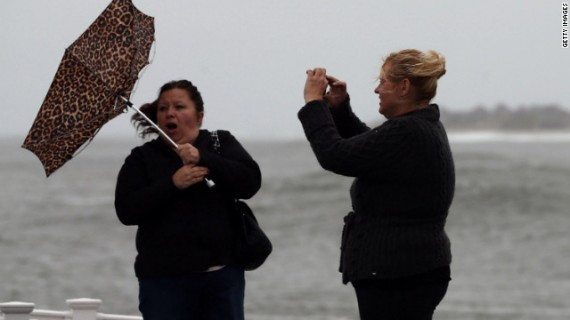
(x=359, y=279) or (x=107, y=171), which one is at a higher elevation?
(x=107, y=171)

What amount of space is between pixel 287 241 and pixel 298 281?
355 inches

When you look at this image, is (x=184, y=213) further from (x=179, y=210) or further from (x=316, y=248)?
(x=316, y=248)

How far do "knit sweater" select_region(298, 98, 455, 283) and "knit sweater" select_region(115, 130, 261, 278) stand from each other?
1.81 ft

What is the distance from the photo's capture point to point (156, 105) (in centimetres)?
445

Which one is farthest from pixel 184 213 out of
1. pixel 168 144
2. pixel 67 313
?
pixel 67 313

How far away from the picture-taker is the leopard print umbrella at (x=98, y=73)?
14.6 feet

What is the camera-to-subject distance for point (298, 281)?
27.3 metres

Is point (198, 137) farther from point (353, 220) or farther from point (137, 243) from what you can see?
point (353, 220)

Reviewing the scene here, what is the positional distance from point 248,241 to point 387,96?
0.82m

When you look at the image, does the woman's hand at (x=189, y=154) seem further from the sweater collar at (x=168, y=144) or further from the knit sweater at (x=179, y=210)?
the sweater collar at (x=168, y=144)

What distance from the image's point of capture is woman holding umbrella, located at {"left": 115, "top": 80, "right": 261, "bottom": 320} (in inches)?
167

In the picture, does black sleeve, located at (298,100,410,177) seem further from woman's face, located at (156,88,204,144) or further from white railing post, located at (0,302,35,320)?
white railing post, located at (0,302,35,320)

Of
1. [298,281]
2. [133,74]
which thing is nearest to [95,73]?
[133,74]

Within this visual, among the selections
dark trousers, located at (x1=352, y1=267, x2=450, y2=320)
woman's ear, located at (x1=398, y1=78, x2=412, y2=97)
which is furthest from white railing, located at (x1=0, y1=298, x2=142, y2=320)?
woman's ear, located at (x1=398, y1=78, x2=412, y2=97)
